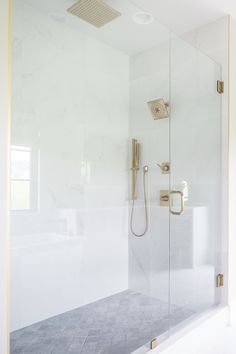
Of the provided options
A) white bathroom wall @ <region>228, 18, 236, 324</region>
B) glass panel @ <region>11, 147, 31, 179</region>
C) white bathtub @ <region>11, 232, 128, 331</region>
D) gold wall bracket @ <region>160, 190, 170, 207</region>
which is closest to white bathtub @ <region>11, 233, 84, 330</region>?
white bathtub @ <region>11, 232, 128, 331</region>

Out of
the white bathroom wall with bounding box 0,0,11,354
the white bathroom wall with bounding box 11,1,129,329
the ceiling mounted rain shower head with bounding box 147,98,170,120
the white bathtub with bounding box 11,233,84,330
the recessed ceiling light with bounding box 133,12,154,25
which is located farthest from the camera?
the ceiling mounted rain shower head with bounding box 147,98,170,120

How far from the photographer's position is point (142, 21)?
2424 mm

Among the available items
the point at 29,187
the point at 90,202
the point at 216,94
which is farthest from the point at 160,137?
the point at 29,187

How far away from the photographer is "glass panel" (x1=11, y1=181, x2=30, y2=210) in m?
1.88

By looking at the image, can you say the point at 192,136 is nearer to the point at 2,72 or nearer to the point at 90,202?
the point at 90,202

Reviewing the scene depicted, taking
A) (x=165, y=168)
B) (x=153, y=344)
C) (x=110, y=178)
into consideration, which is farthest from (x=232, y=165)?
(x=153, y=344)

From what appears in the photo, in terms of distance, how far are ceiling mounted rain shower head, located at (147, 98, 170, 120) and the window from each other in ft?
3.90

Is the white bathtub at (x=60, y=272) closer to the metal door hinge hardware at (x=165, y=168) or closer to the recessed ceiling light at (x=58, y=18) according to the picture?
the metal door hinge hardware at (x=165, y=168)

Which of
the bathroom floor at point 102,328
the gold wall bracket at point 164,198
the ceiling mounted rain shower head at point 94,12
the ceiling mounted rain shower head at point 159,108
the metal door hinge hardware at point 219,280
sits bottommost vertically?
the bathroom floor at point 102,328

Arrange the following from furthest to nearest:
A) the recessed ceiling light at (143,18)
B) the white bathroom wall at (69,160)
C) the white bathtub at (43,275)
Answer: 1. the recessed ceiling light at (143,18)
2. the white bathroom wall at (69,160)
3. the white bathtub at (43,275)

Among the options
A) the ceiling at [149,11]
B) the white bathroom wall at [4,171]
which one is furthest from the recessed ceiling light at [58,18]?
the white bathroom wall at [4,171]

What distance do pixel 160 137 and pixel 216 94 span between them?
1.97 ft

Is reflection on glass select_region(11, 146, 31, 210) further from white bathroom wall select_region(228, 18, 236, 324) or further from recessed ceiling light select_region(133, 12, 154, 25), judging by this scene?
white bathroom wall select_region(228, 18, 236, 324)

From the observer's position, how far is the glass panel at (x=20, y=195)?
1.88 meters
